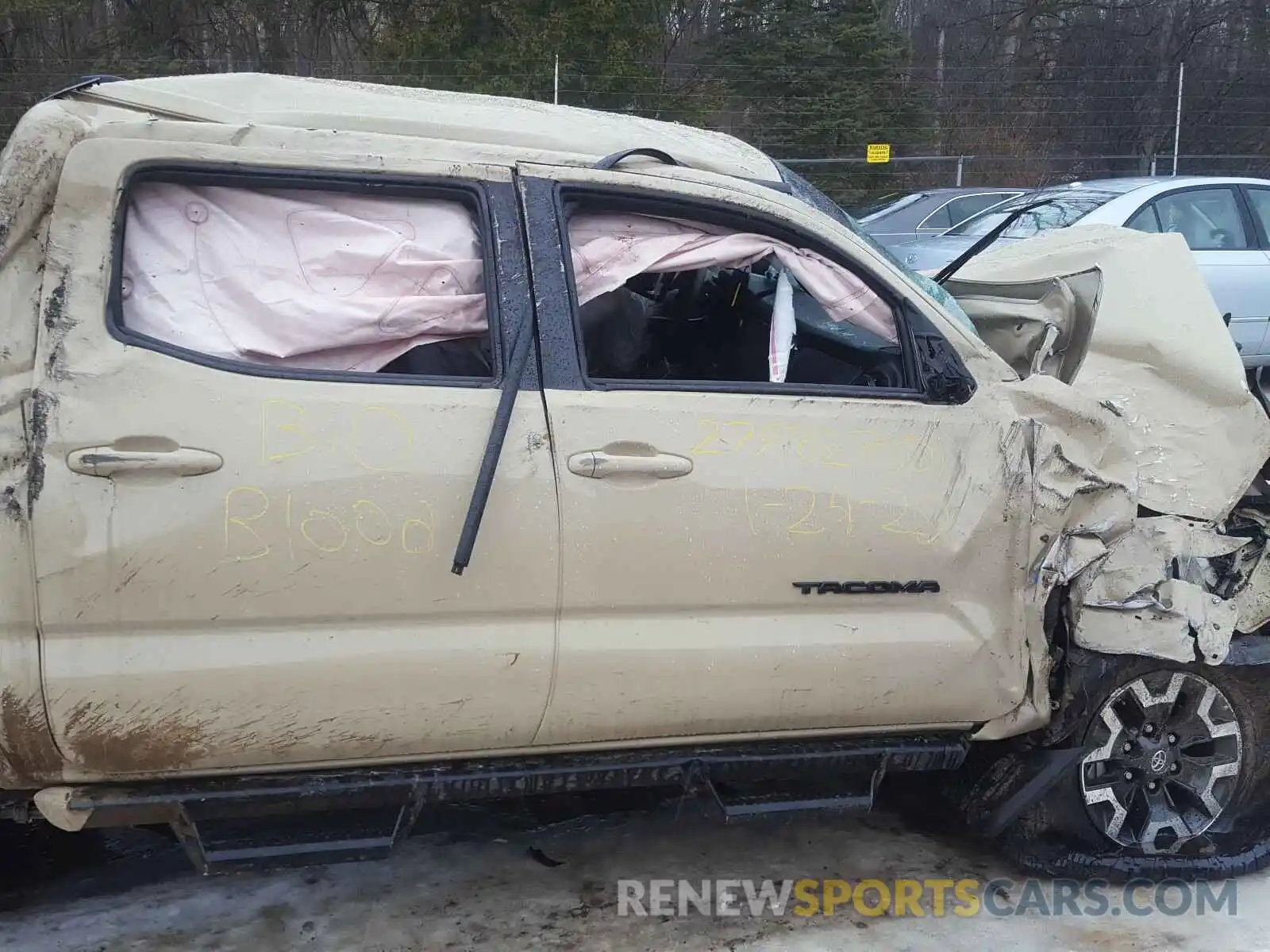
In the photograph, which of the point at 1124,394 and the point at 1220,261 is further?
the point at 1220,261

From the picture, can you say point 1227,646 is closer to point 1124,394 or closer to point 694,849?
point 1124,394

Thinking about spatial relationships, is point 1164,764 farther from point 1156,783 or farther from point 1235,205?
point 1235,205

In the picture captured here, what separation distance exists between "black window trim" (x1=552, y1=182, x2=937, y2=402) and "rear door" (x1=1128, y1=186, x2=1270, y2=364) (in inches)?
242

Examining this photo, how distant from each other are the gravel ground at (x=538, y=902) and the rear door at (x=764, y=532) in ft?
2.01

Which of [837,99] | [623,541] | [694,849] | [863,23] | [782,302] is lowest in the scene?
[694,849]

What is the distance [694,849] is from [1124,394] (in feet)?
6.24

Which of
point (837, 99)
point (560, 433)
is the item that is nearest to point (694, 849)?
point (560, 433)

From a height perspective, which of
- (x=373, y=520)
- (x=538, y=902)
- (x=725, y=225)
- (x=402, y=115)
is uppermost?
(x=402, y=115)

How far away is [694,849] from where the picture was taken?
11.6ft

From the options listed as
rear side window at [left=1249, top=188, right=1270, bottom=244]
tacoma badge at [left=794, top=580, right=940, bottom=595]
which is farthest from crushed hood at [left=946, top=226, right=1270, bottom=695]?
rear side window at [left=1249, top=188, right=1270, bottom=244]

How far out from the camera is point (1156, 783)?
3.42 m

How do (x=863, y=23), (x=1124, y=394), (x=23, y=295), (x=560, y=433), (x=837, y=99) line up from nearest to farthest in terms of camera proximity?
(x=23, y=295), (x=560, y=433), (x=1124, y=394), (x=837, y=99), (x=863, y=23)

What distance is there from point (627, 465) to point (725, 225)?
0.75m

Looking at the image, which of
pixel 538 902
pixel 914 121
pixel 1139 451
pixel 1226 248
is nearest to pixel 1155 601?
pixel 1139 451
